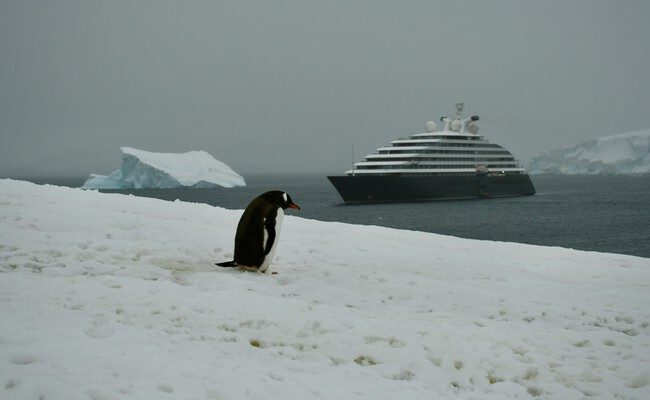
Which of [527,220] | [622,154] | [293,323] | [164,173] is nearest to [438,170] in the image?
[527,220]

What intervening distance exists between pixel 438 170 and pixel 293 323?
77.1 meters

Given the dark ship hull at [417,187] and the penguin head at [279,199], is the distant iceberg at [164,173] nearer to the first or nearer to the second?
the dark ship hull at [417,187]

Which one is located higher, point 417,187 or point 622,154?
point 622,154

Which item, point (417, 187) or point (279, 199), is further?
point (417, 187)

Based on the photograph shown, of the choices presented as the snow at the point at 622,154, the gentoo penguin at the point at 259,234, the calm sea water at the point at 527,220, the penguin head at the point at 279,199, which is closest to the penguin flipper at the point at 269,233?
the gentoo penguin at the point at 259,234

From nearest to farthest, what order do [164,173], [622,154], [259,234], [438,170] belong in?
[259,234], [438,170], [164,173], [622,154]

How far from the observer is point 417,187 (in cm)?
7838

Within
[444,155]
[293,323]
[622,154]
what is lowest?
[293,323]

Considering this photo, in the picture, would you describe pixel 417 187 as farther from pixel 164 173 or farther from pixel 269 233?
pixel 269 233

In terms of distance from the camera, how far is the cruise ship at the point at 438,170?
249 ft

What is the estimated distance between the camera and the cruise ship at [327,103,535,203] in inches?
2985

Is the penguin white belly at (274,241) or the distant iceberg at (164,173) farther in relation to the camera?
the distant iceberg at (164,173)

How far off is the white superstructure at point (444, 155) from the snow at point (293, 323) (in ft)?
216

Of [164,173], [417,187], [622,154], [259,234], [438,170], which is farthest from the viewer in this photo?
[622,154]
